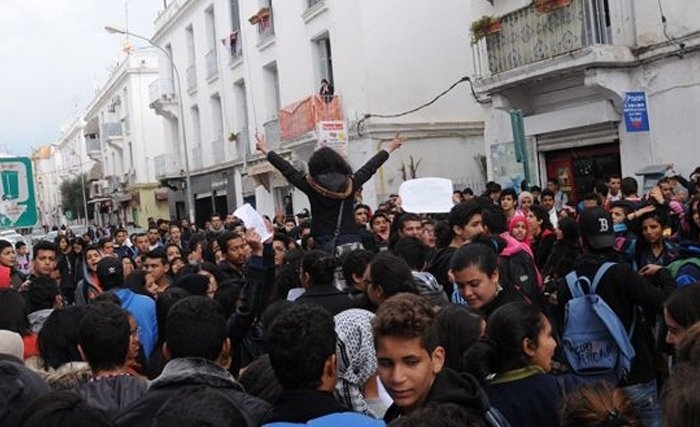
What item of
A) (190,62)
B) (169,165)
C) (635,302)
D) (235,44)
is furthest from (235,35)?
(635,302)

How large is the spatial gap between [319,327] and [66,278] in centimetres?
902

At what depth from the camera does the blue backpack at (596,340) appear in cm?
418

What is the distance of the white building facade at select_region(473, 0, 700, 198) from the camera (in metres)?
11.8

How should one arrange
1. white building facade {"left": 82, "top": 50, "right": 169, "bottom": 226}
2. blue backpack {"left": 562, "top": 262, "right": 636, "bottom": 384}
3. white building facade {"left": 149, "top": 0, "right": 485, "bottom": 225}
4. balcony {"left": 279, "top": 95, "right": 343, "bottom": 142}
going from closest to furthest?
blue backpack {"left": 562, "top": 262, "right": 636, "bottom": 384} → white building facade {"left": 149, "top": 0, "right": 485, "bottom": 225} → balcony {"left": 279, "top": 95, "right": 343, "bottom": 142} → white building facade {"left": 82, "top": 50, "right": 169, "bottom": 226}

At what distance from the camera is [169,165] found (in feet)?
112

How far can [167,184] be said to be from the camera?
3369cm

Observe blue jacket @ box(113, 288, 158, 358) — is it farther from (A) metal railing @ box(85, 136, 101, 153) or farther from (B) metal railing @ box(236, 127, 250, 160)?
(A) metal railing @ box(85, 136, 101, 153)

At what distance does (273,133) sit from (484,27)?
9.39 metres

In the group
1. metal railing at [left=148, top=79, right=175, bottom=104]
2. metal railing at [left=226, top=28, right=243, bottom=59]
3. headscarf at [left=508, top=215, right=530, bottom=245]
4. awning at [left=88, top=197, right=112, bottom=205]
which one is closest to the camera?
headscarf at [left=508, top=215, right=530, bottom=245]

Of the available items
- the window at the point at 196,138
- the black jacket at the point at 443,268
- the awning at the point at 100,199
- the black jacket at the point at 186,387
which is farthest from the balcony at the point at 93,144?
the black jacket at the point at 186,387

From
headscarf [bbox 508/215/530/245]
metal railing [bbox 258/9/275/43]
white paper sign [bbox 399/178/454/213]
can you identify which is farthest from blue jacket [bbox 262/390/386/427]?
metal railing [bbox 258/9/275/43]

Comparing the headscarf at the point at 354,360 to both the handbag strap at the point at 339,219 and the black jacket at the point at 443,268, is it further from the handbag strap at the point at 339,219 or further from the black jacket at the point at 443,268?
the handbag strap at the point at 339,219

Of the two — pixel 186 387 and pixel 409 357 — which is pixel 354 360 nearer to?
pixel 409 357

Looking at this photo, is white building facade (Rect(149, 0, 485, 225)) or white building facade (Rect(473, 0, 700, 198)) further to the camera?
white building facade (Rect(149, 0, 485, 225))
